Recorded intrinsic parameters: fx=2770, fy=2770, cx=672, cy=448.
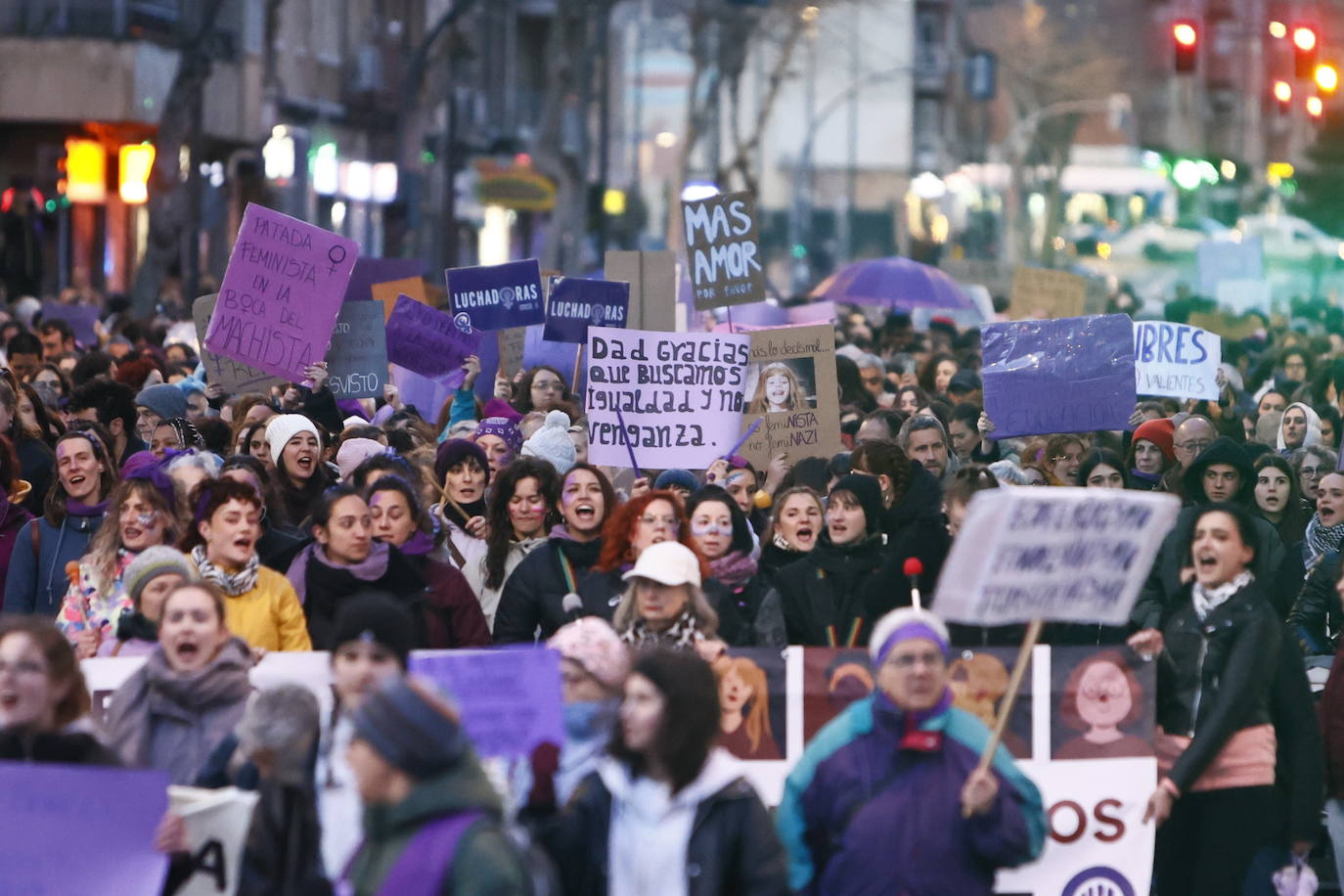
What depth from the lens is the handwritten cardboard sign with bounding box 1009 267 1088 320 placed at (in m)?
22.8

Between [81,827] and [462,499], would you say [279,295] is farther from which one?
[81,827]

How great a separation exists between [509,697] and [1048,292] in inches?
676

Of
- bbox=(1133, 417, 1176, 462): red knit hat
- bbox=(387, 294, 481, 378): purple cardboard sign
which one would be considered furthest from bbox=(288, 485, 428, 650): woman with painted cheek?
bbox=(387, 294, 481, 378): purple cardboard sign

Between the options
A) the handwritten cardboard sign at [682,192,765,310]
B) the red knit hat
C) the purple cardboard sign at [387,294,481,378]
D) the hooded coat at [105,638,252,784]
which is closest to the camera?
the hooded coat at [105,638,252,784]

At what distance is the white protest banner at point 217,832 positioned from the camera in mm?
6289

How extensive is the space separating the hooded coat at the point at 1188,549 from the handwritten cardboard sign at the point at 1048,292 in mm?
11574

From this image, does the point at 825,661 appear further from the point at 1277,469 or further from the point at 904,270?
the point at 904,270

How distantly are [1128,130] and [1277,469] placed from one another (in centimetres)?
10408

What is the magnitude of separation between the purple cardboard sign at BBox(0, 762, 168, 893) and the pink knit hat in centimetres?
106

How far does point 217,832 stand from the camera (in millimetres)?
6309

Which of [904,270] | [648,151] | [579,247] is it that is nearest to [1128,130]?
[648,151]

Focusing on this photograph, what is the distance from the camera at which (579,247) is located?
53.8m

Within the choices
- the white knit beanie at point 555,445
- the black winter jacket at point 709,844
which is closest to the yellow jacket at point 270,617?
the black winter jacket at point 709,844

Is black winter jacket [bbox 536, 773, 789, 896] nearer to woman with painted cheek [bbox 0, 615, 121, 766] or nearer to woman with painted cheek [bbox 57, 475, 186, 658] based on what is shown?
woman with painted cheek [bbox 0, 615, 121, 766]
